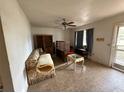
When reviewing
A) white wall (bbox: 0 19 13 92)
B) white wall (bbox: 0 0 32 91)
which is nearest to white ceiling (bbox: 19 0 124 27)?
white wall (bbox: 0 0 32 91)

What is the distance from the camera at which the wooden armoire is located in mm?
5012

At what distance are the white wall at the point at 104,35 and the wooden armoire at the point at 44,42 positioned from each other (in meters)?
2.93

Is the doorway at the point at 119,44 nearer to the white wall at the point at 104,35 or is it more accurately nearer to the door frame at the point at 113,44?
the door frame at the point at 113,44

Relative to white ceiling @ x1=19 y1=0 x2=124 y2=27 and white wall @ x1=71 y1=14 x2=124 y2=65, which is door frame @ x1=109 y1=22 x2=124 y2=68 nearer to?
white wall @ x1=71 y1=14 x2=124 y2=65

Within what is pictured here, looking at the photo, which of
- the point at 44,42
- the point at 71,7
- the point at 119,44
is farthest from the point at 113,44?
the point at 44,42

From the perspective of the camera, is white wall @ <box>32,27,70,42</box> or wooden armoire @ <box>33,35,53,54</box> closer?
wooden armoire @ <box>33,35,53,54</box>

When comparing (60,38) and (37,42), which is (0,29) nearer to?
(37,42)

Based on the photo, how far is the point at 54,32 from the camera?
235 inches

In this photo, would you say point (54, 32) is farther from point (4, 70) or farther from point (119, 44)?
point (4, 70)

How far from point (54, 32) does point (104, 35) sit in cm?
369

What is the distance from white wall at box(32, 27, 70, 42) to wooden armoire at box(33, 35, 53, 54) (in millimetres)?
541

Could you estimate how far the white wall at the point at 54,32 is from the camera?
5402 millimetres

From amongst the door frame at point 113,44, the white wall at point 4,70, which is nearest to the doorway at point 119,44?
the door frame at point 113,44

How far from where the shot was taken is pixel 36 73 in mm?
Result: 2299
